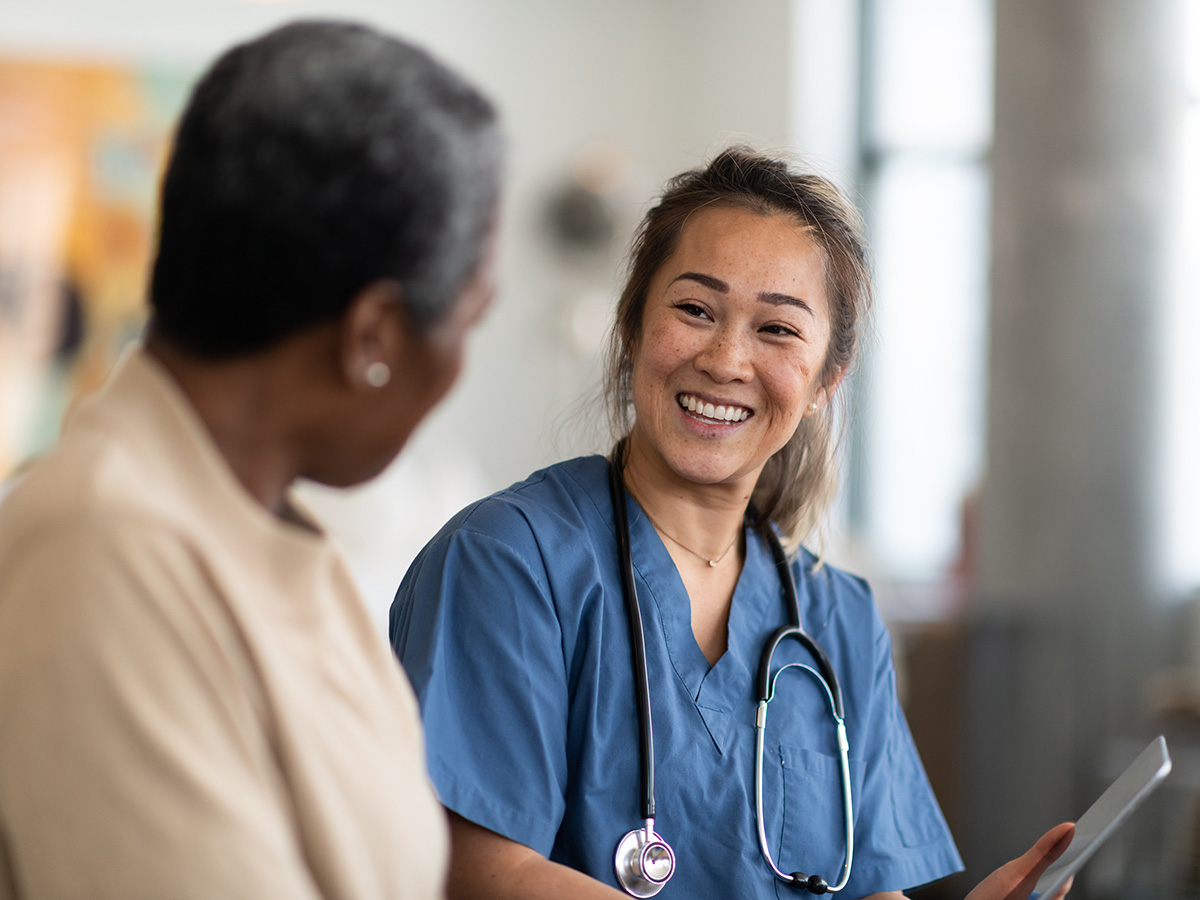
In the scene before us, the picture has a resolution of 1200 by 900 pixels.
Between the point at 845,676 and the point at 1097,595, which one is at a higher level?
the point at 845,676

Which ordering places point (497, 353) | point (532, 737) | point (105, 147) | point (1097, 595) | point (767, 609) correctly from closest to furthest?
point (532, 737)
point (767, 609)
point (1097, 595)
point (105, 147)
point (497, 353)

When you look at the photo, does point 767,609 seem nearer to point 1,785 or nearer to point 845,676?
point 845,676

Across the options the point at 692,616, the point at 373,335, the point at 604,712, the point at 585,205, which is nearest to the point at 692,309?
the point at 692,616

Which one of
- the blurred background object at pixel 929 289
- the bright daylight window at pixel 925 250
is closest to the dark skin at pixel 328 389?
the blurred background object at pixel 929 289

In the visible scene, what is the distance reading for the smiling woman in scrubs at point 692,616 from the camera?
1149 mm

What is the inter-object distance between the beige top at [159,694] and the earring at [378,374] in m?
0.10

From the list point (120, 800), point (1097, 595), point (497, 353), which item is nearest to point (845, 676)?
point (120, 800)

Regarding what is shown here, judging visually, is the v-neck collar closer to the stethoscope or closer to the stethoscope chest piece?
the stethoscope

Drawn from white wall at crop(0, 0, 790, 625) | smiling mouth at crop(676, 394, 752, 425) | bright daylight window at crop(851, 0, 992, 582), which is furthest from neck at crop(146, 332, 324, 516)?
bright daylight window at crop(851, 0, 992, 582)

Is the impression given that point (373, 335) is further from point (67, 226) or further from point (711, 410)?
point (67, 226)

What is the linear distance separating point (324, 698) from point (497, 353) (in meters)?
4.44

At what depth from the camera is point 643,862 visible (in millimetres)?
1161

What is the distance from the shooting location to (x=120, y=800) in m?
0.61

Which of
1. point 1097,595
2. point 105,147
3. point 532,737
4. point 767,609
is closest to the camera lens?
point 532,737
